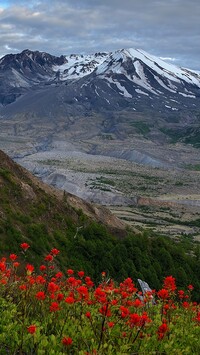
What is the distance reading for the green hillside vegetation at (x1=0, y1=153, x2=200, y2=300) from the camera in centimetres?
2772

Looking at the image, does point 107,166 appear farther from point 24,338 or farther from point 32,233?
point 24,338

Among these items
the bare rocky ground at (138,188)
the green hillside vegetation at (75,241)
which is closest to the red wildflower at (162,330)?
the green hillside vegetation at (75,241)

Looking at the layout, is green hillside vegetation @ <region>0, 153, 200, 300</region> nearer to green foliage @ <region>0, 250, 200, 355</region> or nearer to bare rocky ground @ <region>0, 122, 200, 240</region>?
green foliage @ <region>0, 250, 200, 355</region>

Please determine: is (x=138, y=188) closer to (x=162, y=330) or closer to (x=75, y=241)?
(x=75, y=241)

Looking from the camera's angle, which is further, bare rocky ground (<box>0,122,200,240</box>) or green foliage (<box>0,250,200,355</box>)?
bare rocky ground (<box>0,122,200,240</box>)

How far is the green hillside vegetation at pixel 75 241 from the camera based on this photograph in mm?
27719

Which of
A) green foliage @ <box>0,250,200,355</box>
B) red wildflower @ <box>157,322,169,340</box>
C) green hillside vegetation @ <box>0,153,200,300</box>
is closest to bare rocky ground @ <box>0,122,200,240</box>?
green hillside vegetation @ <box>0,153,200,300</box>

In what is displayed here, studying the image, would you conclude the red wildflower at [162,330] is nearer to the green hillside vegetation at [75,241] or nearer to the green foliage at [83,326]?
the green foliage at [83,326]

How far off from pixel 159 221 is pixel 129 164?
99.5 meters

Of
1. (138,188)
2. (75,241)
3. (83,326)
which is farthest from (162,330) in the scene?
(138,188)

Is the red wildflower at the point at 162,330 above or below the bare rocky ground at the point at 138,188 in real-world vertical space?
above

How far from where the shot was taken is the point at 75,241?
102 ft

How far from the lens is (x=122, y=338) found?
771cm

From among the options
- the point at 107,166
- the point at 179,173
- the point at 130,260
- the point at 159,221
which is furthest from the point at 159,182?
the point at 130,260
